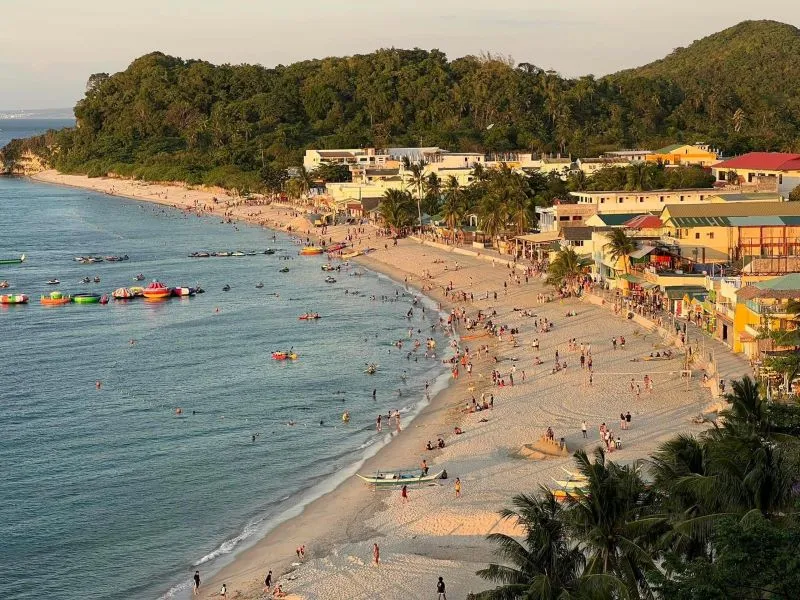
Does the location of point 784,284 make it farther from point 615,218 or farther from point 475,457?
point 615,218

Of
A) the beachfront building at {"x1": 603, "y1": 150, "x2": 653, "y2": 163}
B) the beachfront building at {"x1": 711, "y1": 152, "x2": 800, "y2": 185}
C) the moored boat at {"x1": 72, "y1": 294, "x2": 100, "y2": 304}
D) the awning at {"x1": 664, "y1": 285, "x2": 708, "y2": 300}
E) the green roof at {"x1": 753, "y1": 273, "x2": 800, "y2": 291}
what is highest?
the beachfront building at {"x1": 603, "y1": 150, "x2": 653, "y2": 163}


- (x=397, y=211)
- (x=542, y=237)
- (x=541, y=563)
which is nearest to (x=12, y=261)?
(x=397, y=211)

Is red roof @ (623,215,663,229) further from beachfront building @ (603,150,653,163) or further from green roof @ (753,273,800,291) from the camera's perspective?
beachfront building @ (603,150,653,163)

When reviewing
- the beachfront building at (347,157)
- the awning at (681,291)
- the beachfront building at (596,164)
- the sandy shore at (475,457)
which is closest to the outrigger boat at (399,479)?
the sandy shore at (475,457)

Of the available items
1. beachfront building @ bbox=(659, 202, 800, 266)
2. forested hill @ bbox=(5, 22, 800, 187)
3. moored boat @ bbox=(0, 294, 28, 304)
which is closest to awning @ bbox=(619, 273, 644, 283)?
beachfront building @ bbox=(659, 202, 800, 266)

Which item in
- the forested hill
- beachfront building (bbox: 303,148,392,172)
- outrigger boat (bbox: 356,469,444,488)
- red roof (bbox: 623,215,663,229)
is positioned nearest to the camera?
outrigger boat (bbox: 356,469,444,488)

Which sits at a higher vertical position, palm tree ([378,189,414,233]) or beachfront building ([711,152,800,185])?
beachfront building ([711,152,800,185])

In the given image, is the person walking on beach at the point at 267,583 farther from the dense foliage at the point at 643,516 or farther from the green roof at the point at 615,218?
the green roof at the point at 615,218

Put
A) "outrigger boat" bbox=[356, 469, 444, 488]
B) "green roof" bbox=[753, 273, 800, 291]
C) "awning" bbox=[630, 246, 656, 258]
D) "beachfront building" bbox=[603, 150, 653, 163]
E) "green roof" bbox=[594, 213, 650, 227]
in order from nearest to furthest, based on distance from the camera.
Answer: "outrigger boat" bbox=[356, 469, 444, 488]
"green roof" bbox=[753, 273, 800, 291]
"awning" bbox=[630, 246, 656, 258]
"green roof" bbox=[594, 213, 650, 227]
"beachfront building" bbox=[603, 150, 653, 163]

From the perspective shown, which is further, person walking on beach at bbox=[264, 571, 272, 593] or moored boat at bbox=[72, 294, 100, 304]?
moored boat at bbox=[72, 294, 100, 304]
